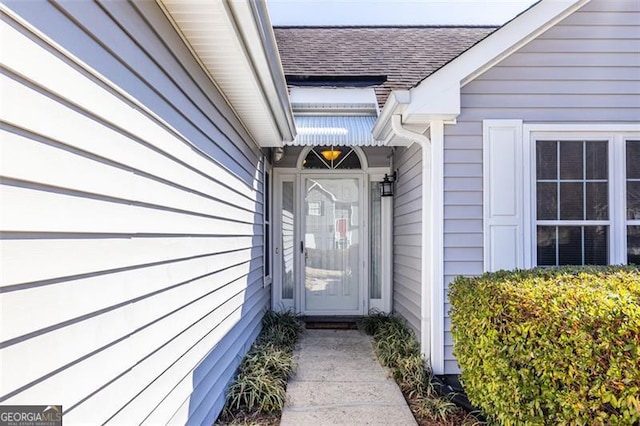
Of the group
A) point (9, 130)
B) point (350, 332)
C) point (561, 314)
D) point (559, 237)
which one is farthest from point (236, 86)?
point (350, 332)

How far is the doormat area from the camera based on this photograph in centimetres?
612

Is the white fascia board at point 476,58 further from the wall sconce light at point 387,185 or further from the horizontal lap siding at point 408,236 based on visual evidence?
the wall sconce light at point 387,185

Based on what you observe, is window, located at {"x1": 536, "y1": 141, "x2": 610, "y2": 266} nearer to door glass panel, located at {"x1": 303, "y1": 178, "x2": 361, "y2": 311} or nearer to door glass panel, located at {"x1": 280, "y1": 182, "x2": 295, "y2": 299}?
door glass panel, located at {"x1": 303, "y1": 178, "x2": 361, "y2": 311}

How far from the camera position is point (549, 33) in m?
3.97

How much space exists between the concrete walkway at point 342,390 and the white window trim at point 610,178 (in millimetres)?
1880

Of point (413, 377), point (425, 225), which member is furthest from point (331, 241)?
point (413, 377)

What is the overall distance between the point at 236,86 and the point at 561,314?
270cm

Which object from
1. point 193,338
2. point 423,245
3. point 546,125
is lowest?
point 193,338

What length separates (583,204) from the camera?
3973 millimetres

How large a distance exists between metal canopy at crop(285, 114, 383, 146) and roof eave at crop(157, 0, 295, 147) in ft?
4.37

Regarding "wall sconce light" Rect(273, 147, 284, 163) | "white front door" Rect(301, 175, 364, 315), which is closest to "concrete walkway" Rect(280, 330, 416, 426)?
"white front door" Rect(301, 175, 364, 315)

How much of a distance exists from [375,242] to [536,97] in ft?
11.2

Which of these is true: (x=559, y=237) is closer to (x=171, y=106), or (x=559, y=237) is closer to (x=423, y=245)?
(x=423, y=245)

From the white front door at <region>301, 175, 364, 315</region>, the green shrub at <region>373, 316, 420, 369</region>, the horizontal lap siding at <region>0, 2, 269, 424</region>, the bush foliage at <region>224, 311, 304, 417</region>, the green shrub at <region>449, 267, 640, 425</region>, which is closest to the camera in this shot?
the horizontal lap siding at <region>0, 2, 269, 424</region>
